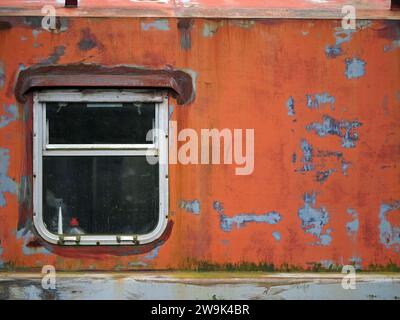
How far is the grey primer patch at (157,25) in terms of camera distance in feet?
11.8

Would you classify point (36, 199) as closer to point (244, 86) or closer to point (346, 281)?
point (244, 86)

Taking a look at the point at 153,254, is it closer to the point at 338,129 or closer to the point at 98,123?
the point at 98,123

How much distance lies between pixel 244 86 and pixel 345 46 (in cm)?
58

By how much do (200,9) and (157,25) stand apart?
24 cm

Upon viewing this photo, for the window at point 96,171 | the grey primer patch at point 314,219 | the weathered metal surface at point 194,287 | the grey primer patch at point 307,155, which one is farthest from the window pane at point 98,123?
the grey primer patch at point 314,219

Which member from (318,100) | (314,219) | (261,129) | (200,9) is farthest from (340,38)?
(314,219)

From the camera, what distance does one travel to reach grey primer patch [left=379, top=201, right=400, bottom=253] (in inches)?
142

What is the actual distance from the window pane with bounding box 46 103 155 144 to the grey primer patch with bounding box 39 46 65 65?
221 millimetres

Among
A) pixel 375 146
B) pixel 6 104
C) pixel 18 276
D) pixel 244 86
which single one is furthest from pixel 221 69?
pixel 18 276

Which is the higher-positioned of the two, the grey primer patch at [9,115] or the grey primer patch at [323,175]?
the grey primer patch at [9,115]

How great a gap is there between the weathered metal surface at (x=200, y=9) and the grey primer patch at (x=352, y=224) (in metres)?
1.04

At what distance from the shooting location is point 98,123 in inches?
140

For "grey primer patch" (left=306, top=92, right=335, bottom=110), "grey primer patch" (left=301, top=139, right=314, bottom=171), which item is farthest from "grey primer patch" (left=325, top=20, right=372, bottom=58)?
"grey primer patch" (left=301, top=139, right=314, bottom=171)

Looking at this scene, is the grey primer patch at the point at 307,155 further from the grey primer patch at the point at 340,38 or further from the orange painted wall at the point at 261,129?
the grey primer patch at the point at 340,38
